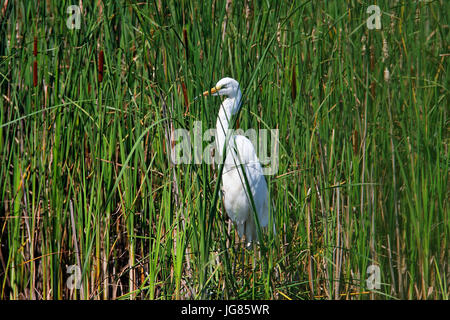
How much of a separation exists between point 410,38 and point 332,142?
408 millimetres

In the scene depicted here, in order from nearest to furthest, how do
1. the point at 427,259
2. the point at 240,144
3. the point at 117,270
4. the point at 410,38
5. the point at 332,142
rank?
1. the point at 427,259
2. the point at 410,38
3. the point at 332,142
4. the point at 117,270
5. the point at 240,144

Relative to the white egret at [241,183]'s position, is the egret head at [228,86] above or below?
above

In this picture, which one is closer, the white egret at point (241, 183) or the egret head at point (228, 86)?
the egret head at point (228, 86)

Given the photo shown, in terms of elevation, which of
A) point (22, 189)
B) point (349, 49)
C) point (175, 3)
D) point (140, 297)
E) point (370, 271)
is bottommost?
point (140, 297)

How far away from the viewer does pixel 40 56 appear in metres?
1.96

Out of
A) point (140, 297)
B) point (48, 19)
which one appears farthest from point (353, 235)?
point (48, 19)

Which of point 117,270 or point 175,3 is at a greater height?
point 175,3

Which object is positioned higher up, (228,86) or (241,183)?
(228,86)

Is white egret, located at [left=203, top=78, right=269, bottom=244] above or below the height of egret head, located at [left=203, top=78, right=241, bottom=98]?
below

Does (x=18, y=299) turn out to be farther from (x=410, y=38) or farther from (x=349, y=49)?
(x=410, y=38)

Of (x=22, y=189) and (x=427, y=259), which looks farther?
(x=22, y=189)

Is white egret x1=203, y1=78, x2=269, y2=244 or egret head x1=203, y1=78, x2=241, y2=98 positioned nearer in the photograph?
egret head x1=203, y1=78, x2=241, y2=98

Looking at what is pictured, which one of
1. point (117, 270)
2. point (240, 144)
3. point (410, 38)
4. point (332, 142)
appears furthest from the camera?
point (240, 144)

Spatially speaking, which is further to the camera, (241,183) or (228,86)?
(241,183)
